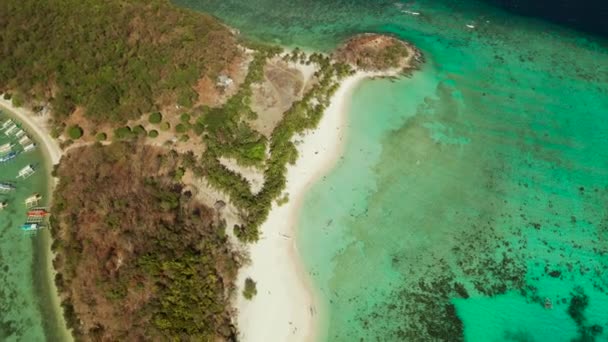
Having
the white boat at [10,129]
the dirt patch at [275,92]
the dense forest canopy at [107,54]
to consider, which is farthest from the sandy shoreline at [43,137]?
the dirt patch at [275,92]

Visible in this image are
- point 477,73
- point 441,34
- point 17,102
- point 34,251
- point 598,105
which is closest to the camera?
point 34,251

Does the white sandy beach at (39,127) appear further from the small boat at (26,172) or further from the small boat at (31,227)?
the small boat at (31,227)

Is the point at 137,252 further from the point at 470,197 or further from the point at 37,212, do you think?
the point at 470,197

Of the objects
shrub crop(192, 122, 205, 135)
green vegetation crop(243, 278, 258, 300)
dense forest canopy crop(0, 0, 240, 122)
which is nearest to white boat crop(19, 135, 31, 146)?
dense forest canopy crop(0, 0, 240, 122)

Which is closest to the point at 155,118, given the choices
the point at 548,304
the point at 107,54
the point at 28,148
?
the point at 107,54

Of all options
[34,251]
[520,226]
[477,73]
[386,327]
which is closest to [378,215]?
[386,327]

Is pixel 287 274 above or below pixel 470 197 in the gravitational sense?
below

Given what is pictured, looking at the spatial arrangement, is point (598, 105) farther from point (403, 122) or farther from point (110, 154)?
point (110, 154)
